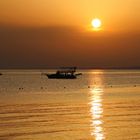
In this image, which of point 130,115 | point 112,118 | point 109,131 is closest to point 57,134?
point 109,131

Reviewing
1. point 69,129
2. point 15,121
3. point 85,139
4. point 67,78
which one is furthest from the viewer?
point 67,78

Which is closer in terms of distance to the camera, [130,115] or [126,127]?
[126,127]

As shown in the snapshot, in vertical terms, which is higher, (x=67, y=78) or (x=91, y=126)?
(x=67, y=78)

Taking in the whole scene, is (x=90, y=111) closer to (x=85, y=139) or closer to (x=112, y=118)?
(x=112, y=118)

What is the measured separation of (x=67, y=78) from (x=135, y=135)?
10270cm

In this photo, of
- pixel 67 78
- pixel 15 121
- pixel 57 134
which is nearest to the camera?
pixel 57 134

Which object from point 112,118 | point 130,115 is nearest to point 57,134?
point 112,118

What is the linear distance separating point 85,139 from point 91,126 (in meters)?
3.73

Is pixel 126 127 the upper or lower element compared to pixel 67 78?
lower

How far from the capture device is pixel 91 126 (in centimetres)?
2255

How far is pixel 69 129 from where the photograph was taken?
848 inches

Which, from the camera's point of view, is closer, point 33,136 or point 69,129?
point 33,136

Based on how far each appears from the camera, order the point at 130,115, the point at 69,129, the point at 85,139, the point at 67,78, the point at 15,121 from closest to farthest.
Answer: the point at 85,139, the point at 69,129, the point at 15,121, the point at 130,115, the point at 67,78

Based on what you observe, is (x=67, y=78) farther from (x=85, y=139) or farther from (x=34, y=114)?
(x=85, y=139)
